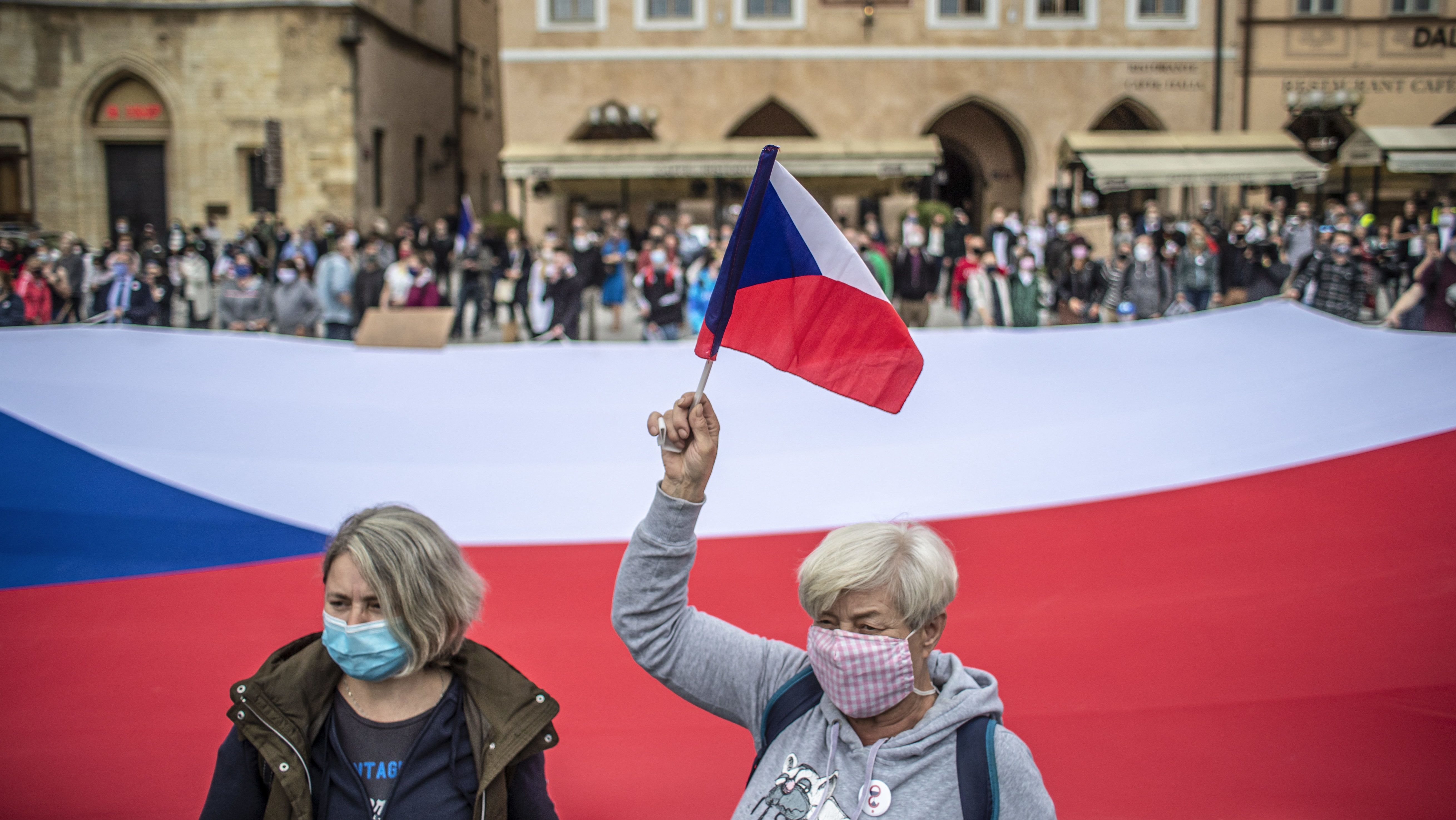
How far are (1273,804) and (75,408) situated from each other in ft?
17.3

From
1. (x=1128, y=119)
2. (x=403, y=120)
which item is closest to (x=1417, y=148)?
(x=1128, y=119)

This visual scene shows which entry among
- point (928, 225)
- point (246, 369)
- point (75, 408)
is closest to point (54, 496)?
point (75, 408)

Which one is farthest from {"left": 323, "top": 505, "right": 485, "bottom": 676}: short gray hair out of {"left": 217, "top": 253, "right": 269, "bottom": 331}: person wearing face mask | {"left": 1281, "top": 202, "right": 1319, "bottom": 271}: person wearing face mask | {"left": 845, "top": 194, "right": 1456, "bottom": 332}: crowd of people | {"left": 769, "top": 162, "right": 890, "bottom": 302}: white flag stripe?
{"left": 1281, "top": 202, "right": 1319, "bottom": 271}: person wearing face mask

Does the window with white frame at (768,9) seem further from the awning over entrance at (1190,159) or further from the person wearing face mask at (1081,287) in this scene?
the person wearing face mask at (1081,287)

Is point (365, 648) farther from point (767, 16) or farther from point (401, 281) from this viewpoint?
point (767, 16)

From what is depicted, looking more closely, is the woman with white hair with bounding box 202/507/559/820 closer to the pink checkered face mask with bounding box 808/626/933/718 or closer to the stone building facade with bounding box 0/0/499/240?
the pink checkered face mask with bounding box 808/626/933/718

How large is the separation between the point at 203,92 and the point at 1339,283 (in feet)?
75.9

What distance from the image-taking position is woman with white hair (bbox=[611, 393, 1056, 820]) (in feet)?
6.10

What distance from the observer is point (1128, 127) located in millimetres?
28281

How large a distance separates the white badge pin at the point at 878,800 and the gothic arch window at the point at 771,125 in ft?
88.0

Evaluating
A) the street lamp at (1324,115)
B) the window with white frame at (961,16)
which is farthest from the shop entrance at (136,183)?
the street lamp at (1324,115)

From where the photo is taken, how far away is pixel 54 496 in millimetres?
4973

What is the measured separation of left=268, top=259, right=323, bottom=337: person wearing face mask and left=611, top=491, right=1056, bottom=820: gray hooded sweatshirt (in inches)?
433

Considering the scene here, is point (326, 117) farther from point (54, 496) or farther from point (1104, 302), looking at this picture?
point (54, 496)
